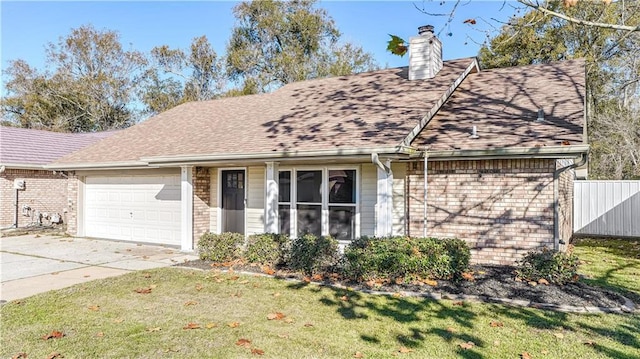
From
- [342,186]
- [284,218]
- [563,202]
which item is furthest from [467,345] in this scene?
[563,202]

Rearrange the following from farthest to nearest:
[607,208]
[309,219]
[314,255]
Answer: [607,208] < [309,219] < [314,255]

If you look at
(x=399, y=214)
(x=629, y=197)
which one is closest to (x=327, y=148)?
(x=399, y=214)

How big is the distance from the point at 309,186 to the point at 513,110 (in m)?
4.87

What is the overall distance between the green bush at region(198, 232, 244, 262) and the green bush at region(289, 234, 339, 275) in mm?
1507

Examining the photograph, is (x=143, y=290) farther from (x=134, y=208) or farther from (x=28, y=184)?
(x=28, y=184)

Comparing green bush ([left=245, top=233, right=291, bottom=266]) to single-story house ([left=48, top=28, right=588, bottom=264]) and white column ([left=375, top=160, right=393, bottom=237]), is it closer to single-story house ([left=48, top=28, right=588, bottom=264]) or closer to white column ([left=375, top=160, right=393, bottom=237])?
single-story house ([left=48, top=28, right=588, bottom=264])

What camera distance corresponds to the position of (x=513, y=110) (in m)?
9.56

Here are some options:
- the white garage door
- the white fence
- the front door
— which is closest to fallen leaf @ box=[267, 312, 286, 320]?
the front door

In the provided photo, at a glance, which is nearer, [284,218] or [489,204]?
[489,204]

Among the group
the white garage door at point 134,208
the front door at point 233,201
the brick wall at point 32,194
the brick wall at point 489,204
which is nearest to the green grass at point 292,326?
the brick wall at point 489,204

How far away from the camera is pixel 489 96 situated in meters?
10.6

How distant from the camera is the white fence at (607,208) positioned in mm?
13883

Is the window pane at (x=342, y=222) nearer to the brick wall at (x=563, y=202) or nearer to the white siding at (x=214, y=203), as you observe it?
the white siding at (x=214, y=203)

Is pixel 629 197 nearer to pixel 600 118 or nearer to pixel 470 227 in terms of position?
pixel 470 227
